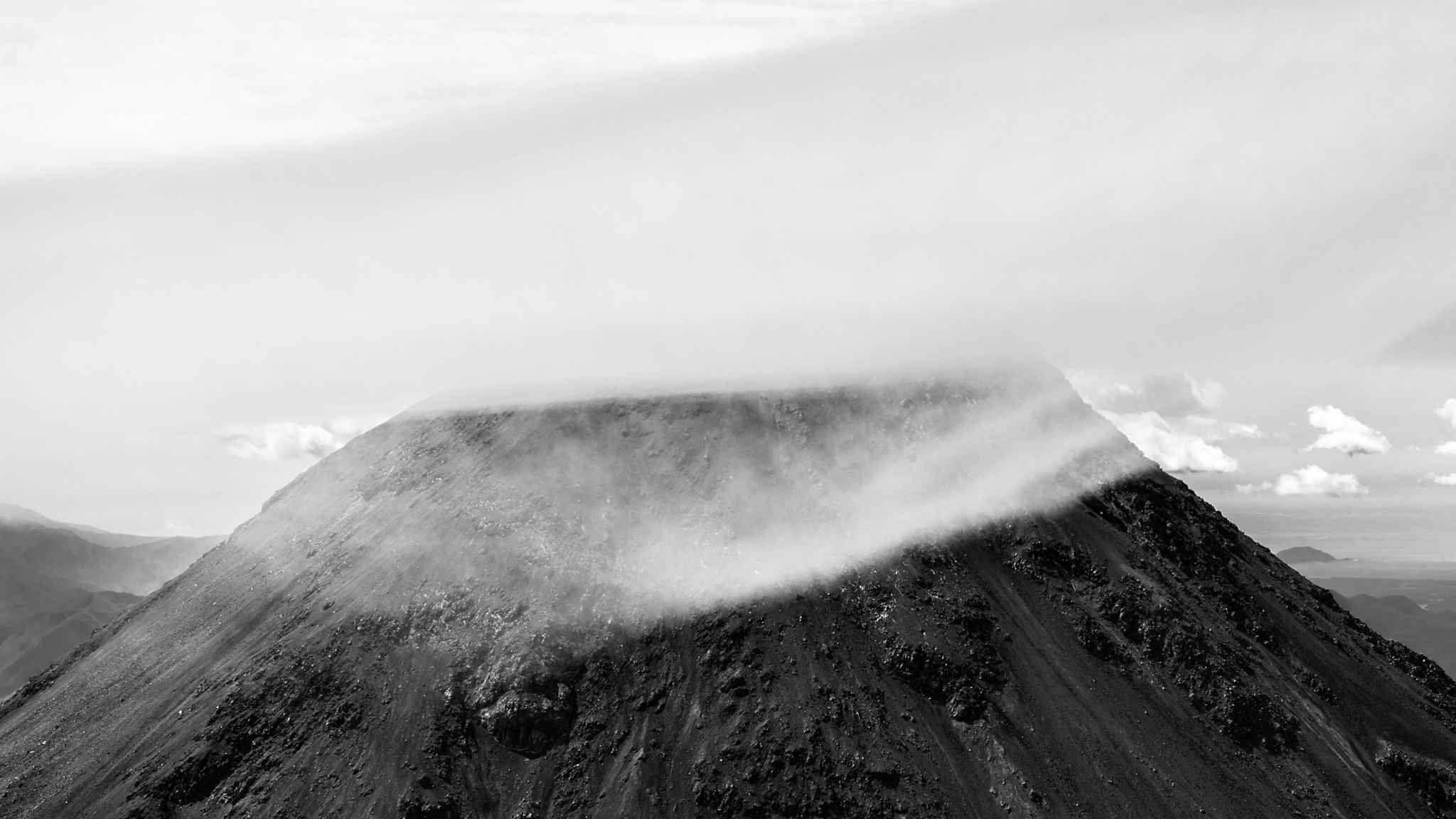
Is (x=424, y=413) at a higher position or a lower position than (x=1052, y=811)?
higher

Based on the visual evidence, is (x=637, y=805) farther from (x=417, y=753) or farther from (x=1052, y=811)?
(x=1052, y=811)

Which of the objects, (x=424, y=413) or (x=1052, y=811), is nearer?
(x=1052, y=811)

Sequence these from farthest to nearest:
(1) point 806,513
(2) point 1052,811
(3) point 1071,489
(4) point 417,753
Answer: (3) point 1071,489 → (1) point 806,513 → (4) point 417,753 → (2) point 1052,811

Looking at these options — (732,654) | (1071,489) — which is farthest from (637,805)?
(1071,489)

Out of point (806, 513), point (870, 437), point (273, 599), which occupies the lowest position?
point (273, 599)

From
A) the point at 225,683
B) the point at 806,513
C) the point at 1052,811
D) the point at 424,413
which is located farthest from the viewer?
the point at 424,413

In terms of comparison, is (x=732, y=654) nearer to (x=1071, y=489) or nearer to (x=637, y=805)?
(x=637, y=805)
